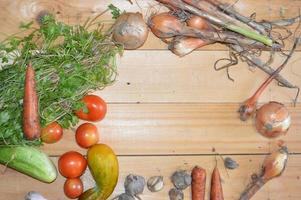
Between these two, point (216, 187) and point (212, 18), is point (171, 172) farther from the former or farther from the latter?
point (212, 18)

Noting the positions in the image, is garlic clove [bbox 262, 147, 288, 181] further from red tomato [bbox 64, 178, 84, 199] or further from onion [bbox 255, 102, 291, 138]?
red tomato [bbox 64, 178, 84, 199]

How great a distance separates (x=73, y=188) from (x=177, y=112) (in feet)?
1.21

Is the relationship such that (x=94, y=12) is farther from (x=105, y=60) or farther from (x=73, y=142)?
(x=73, y=142)

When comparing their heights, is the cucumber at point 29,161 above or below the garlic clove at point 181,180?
above

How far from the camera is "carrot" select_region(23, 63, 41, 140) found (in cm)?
115

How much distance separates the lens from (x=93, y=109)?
4.06ft

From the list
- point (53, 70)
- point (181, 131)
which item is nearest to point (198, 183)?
point (181, 131)

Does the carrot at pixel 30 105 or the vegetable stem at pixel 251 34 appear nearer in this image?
the carrot at pixel 30 105

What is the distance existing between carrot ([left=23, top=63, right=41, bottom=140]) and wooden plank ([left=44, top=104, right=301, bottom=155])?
15cm

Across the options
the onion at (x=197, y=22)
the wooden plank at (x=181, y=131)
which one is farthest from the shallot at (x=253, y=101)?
the onion at (x=197, y=22)

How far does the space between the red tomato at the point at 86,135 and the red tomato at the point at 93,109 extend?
0.02m

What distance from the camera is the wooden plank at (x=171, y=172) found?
127 cm

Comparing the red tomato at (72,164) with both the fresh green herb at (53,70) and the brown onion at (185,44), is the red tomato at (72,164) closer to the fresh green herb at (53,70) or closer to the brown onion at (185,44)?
the fresh green herb at (53,70)

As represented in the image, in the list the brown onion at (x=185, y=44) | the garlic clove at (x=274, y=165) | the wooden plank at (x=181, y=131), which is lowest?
the garlic clove at (x=274, y=165)
